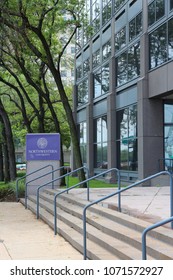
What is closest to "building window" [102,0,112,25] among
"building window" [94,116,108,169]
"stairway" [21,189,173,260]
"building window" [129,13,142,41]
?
"building window" [129,13,142,41]

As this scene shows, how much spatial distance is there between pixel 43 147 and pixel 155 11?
8.56 meters

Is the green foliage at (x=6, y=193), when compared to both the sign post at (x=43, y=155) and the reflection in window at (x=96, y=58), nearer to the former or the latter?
the sign post at (x=43, y=155)

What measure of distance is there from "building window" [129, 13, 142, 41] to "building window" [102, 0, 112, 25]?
4.70 meters

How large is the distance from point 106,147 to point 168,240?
74.5 feet

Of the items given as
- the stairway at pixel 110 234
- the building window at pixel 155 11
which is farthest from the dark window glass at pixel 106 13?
the stairway at pixel 110 234

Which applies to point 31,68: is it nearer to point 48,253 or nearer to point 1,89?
point 1,89

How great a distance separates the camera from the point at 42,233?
1209 cm

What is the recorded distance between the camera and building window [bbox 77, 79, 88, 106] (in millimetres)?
36094

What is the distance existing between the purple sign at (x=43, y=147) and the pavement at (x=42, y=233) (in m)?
5.19

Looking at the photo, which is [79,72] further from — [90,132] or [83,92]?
[90,132]

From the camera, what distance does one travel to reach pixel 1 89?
37188 millimetres

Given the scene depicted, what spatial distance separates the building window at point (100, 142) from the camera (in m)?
30.9

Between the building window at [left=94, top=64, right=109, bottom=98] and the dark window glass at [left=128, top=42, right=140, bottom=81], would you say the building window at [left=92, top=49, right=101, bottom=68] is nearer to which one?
the building window at [left=94, top=64, right=109, bottom=98]
